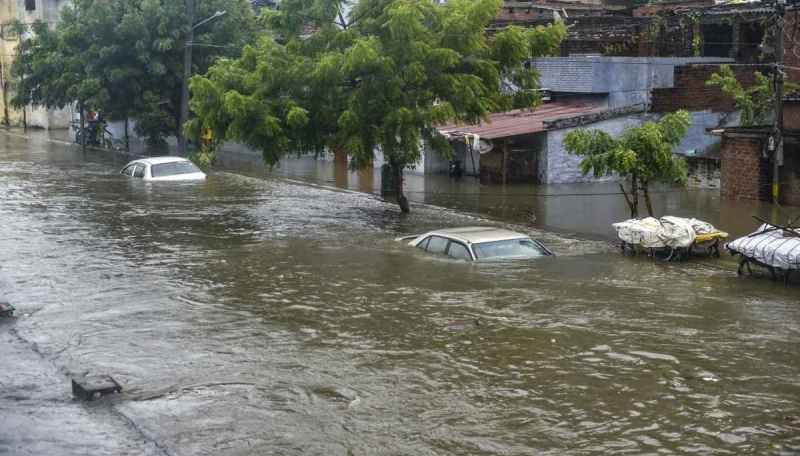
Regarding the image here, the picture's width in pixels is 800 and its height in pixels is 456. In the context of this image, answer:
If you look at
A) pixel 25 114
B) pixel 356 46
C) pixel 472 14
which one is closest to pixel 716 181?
pixel 472 14

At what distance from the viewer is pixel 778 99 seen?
2486cm

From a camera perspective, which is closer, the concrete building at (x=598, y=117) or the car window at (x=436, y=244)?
the car window at (x=436, y=244)

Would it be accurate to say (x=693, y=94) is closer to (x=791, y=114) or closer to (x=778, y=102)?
(x=791, y=114)

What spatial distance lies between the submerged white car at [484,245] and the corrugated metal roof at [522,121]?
13.0m

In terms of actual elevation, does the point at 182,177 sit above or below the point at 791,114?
below

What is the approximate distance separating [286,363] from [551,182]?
70.6ft

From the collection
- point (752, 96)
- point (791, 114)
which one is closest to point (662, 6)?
point (752, 96)

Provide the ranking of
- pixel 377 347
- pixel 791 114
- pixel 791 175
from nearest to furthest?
pixel 377 347 < pixel 791 175 < pixel 791 114

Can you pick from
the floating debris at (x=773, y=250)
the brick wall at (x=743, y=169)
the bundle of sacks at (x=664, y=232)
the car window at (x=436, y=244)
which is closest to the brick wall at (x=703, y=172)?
the brick wall at (x=743, y=169)

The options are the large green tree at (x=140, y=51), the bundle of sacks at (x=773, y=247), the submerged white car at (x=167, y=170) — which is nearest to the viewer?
the bundle of sacks at (x=773, y=247)

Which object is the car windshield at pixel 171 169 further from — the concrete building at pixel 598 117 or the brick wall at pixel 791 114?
the brick wall at pixel 791 114

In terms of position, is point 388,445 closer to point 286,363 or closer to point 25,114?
point 286,363

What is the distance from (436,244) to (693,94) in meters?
17.1

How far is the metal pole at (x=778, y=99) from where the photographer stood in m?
24.6
